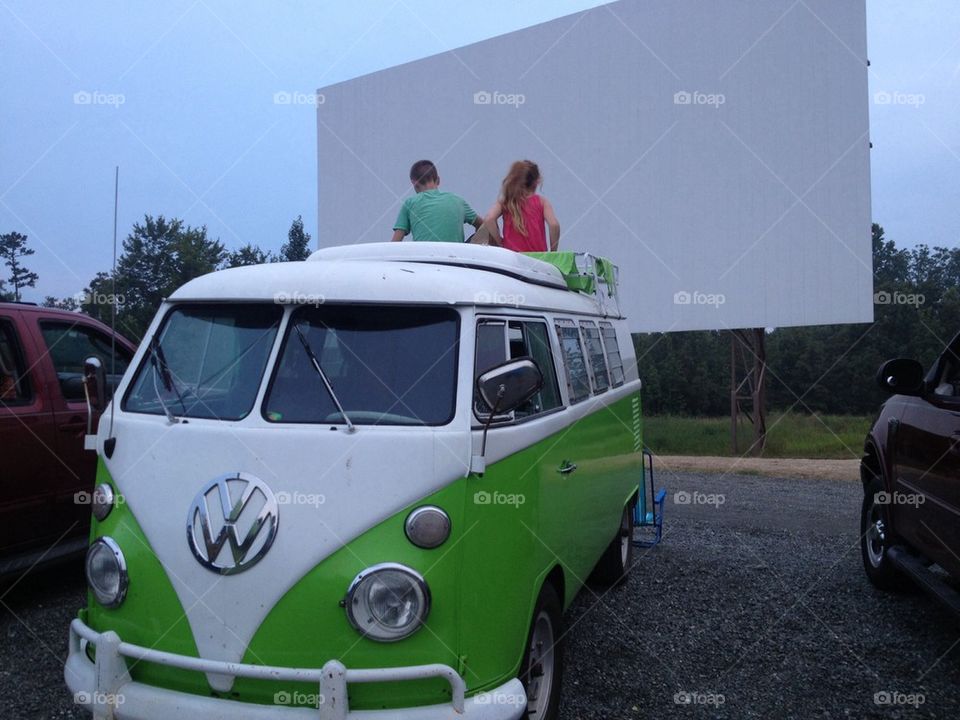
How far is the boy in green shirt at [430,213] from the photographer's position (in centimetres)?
661

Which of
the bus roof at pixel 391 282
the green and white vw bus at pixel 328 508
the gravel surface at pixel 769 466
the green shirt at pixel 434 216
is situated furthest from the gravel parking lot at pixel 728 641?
the gravel surface at pixel 769 466

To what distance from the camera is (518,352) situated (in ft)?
14.0

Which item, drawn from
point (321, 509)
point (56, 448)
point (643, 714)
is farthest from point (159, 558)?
point (56, 448)

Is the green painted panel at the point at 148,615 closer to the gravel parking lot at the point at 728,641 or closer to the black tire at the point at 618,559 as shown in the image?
the gravel parking lot at the point at 728,641

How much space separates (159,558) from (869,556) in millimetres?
5696

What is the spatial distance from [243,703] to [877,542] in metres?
5.41

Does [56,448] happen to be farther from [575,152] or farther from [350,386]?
[575,152]

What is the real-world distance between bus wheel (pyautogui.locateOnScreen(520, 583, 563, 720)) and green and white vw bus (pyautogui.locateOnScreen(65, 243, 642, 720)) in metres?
0.01

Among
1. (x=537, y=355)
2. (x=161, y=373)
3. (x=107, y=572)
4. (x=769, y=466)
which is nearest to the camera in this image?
(x=107, y=572)

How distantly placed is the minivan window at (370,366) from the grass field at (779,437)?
1486 cm

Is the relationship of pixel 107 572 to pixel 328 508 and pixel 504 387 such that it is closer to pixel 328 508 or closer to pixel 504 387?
pixel 328 508

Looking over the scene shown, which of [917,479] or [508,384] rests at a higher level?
[508,384]

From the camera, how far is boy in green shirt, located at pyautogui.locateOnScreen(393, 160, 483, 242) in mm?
6609

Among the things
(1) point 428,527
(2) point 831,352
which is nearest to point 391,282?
(1) point 428,527
